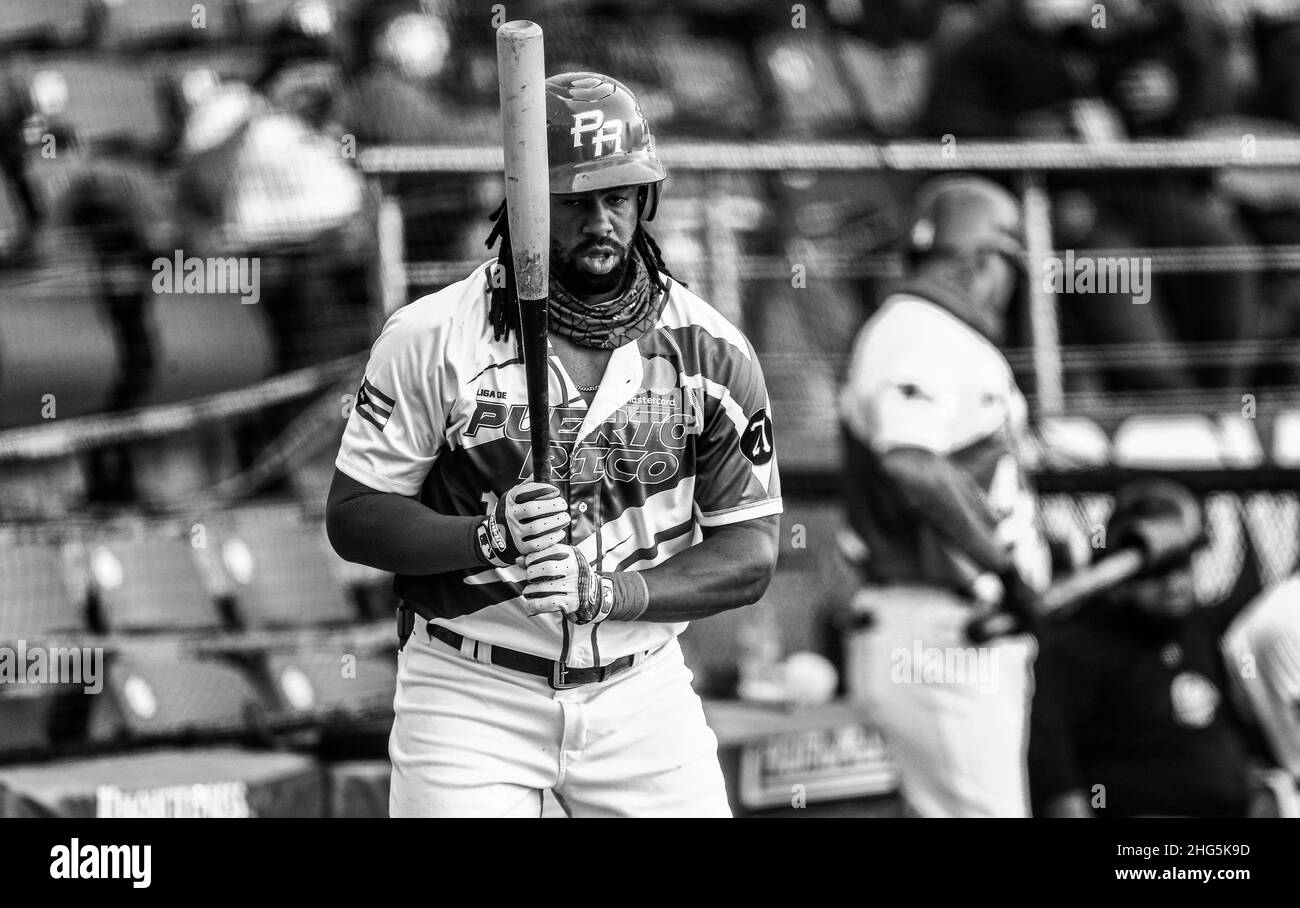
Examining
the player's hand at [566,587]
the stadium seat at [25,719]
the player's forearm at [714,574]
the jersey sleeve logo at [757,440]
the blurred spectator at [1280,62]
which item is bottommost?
the player's hand at [566,587]

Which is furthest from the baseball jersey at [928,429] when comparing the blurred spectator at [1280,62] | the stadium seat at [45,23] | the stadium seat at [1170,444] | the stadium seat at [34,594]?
the stadium seat at [45,23]

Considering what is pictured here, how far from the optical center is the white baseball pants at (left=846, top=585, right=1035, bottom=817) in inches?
160

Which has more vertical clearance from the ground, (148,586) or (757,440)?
(148,586)

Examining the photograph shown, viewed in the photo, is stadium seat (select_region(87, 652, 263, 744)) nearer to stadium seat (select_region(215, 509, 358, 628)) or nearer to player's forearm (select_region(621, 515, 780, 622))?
stadium seat (select_region(215, 509, 358, 628))

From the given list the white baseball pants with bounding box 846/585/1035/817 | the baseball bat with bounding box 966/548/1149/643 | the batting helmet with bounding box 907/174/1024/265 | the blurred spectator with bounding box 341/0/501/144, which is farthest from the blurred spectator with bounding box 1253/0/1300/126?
the blurred spectator with bounding box 341/0/501/144

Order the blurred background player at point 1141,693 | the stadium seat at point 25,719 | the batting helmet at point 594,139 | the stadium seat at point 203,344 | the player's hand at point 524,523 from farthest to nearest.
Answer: the blurred background player at point 1141,693, the stadium seat at point 203,344, the stadium seat at point 25,719, the batting helmet at point 594,139, the player's hand at point 524,523

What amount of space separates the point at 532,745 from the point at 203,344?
173cm

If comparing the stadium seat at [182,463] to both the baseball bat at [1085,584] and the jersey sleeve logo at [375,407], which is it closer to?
the jersey sleeve logo at [375,407]

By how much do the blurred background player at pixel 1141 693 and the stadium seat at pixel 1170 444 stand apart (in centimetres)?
6

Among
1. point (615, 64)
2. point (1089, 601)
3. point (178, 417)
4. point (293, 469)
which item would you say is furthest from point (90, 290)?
point (1089, 601)

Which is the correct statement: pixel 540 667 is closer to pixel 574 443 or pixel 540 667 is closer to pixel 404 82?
pixel 574 443

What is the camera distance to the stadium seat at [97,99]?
404cm

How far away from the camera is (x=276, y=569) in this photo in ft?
13.6

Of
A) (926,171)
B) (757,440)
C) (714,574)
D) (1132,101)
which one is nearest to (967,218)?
(926,171)
